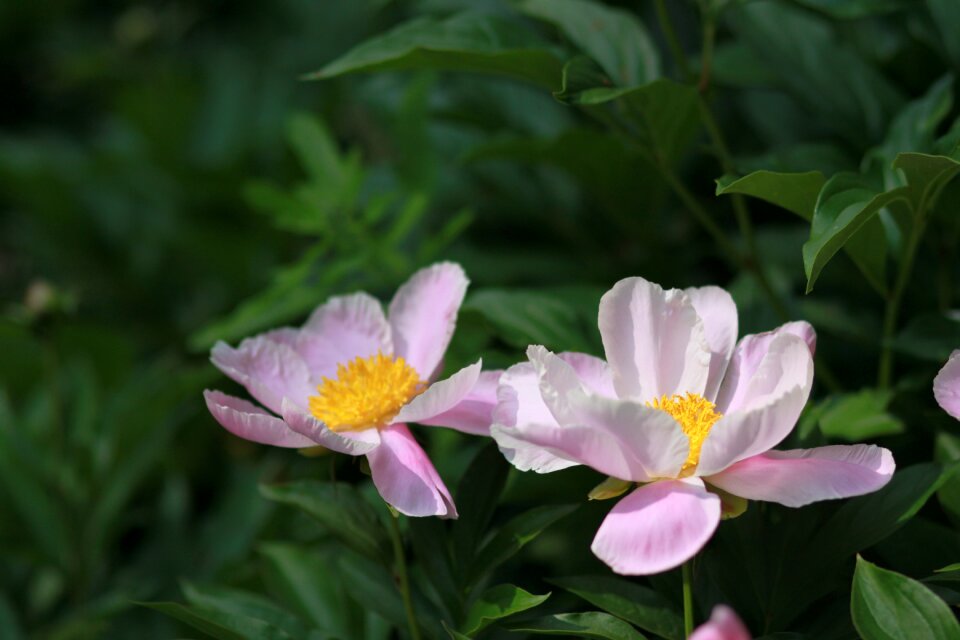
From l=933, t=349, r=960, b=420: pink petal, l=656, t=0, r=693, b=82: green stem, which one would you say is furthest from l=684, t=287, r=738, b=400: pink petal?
l=656, t=0, r=693, b=82: green stem

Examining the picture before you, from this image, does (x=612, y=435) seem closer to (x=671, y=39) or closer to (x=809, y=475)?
(x=809, y=475)

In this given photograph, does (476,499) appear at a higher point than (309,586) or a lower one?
higher

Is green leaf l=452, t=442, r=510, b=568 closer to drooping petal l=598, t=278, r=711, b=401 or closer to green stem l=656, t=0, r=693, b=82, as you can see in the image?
drooping petal l=598, t=278, r=711, b=401

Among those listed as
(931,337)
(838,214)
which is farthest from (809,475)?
(931,337)

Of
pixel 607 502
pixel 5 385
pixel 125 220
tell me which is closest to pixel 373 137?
pixel 125 220

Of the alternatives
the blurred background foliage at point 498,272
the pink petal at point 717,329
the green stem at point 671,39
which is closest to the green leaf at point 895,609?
the blurred background foliage at point 498,272

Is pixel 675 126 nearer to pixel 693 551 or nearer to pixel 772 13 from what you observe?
pixel 772 13
